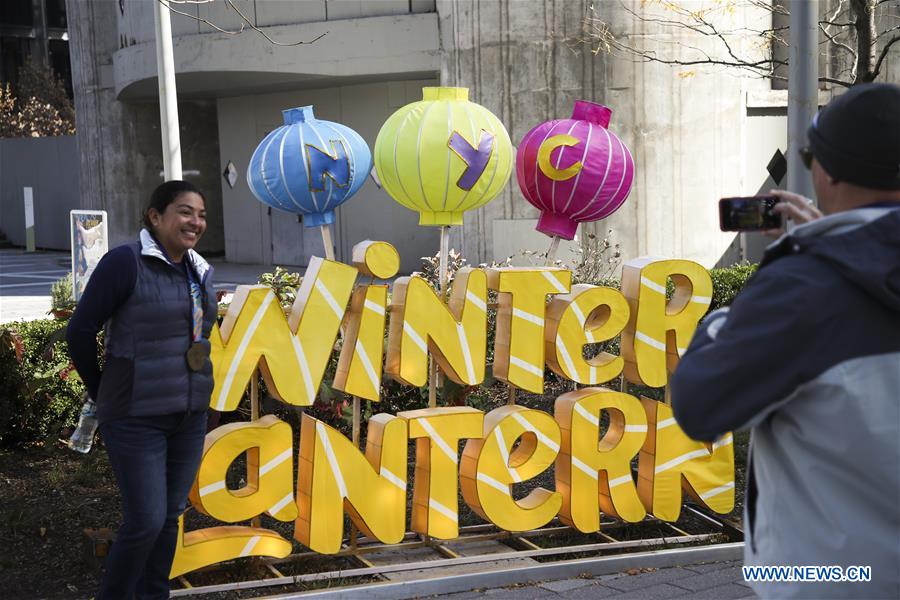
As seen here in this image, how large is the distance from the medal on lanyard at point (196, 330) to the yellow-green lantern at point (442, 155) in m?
1.82

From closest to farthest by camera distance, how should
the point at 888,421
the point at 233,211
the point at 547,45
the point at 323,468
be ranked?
the point at 888,421
the point at 323,468
the point at 547,45
the point at 233,211

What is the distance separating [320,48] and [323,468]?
14220mm

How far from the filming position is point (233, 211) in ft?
78.5

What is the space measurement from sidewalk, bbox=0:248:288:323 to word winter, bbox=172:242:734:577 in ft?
32.1

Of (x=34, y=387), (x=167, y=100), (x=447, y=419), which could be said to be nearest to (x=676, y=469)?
(x=447, y=419)

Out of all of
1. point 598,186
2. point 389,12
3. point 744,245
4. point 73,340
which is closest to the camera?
point 73,340

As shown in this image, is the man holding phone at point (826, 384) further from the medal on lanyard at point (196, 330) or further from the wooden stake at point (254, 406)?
the wooden stake at point (254, 406)

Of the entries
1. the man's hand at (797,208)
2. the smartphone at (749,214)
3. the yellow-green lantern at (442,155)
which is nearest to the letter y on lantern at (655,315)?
the yellow-green lantern at (442,155)

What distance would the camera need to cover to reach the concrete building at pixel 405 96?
15.9 meters

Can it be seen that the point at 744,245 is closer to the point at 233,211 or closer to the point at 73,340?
the point at 233,211

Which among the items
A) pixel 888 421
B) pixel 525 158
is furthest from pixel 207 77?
pixel 888 421

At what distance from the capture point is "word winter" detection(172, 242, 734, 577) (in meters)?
5.09

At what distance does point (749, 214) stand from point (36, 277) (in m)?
22.0

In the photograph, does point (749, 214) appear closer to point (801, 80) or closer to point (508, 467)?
point (508, 467)
